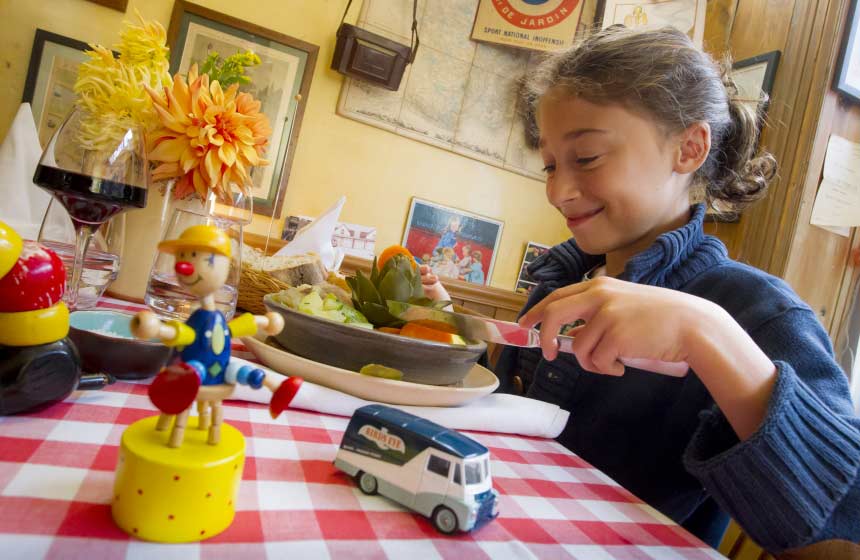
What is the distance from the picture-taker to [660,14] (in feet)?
6.16

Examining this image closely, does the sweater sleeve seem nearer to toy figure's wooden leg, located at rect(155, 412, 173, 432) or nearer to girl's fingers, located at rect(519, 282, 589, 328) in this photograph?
girl's fingers, located at rect(519, 282, 589, 328)

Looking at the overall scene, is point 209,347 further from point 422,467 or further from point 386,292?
point 386,292

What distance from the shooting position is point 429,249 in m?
2.16

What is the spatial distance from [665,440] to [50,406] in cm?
83

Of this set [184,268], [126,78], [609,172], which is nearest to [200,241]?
[184,268]

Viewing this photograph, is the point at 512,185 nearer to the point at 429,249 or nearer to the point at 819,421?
the point at 429,249

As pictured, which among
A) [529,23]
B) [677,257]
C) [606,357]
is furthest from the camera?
[529,23]

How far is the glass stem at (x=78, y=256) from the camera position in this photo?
26.1 inches

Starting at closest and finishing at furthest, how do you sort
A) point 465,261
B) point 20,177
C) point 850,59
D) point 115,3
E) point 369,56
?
point 20,177, point 850,59, point 115,3, point 369,56, point 465,261

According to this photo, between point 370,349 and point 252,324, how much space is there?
0.26 meters

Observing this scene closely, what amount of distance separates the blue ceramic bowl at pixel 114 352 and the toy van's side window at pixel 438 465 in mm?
253

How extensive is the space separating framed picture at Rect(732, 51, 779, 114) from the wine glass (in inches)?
59.3

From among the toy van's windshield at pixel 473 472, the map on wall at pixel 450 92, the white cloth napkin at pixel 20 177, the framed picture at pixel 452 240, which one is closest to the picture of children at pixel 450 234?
the framed picture at pixel 452 240

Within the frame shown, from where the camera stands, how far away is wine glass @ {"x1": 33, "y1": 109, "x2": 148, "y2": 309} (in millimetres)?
632
